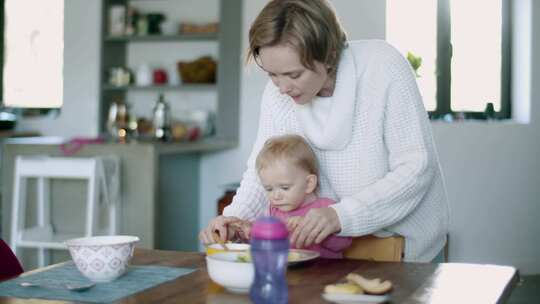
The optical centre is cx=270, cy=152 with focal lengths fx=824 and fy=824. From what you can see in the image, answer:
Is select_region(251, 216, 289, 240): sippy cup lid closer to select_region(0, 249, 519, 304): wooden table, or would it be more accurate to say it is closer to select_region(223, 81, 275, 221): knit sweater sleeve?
select_region(0, 249, 519, 304): wooden table

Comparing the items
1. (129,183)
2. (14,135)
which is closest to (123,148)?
(129,183)

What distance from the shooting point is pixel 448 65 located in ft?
17.3

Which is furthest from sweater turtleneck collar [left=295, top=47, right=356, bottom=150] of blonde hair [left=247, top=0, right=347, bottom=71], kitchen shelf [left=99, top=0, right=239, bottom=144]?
kitchen shelf [left=99, top=0, right=239, bottom=144]

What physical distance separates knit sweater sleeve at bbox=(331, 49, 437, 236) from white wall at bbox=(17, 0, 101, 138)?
12.9 feet

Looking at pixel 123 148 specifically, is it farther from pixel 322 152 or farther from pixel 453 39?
pixel 322 152

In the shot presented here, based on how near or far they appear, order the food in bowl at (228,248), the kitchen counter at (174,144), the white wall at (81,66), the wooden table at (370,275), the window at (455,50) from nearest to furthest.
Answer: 1. the wooden table at (370,275)
2. the food in bowl at (228,248)
3. the kitchen counter at (174,144)
4. the window at (455,50)
5. the white wall at (81,66)

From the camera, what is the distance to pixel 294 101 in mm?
2057

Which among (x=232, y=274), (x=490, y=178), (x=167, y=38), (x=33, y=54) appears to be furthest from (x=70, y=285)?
(x=33, y=54)

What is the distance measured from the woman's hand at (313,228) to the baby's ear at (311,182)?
9.9 inches

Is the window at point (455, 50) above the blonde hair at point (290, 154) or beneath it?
above

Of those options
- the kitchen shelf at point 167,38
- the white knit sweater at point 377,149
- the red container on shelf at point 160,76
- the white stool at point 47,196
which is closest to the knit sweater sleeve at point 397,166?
the white knit sweater at point 377,149

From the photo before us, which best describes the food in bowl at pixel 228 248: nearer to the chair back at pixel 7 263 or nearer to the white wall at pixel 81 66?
the chair back at pixel 7 263

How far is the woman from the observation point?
1826 millimetres

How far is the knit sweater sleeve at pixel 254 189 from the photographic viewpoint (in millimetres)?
2037
